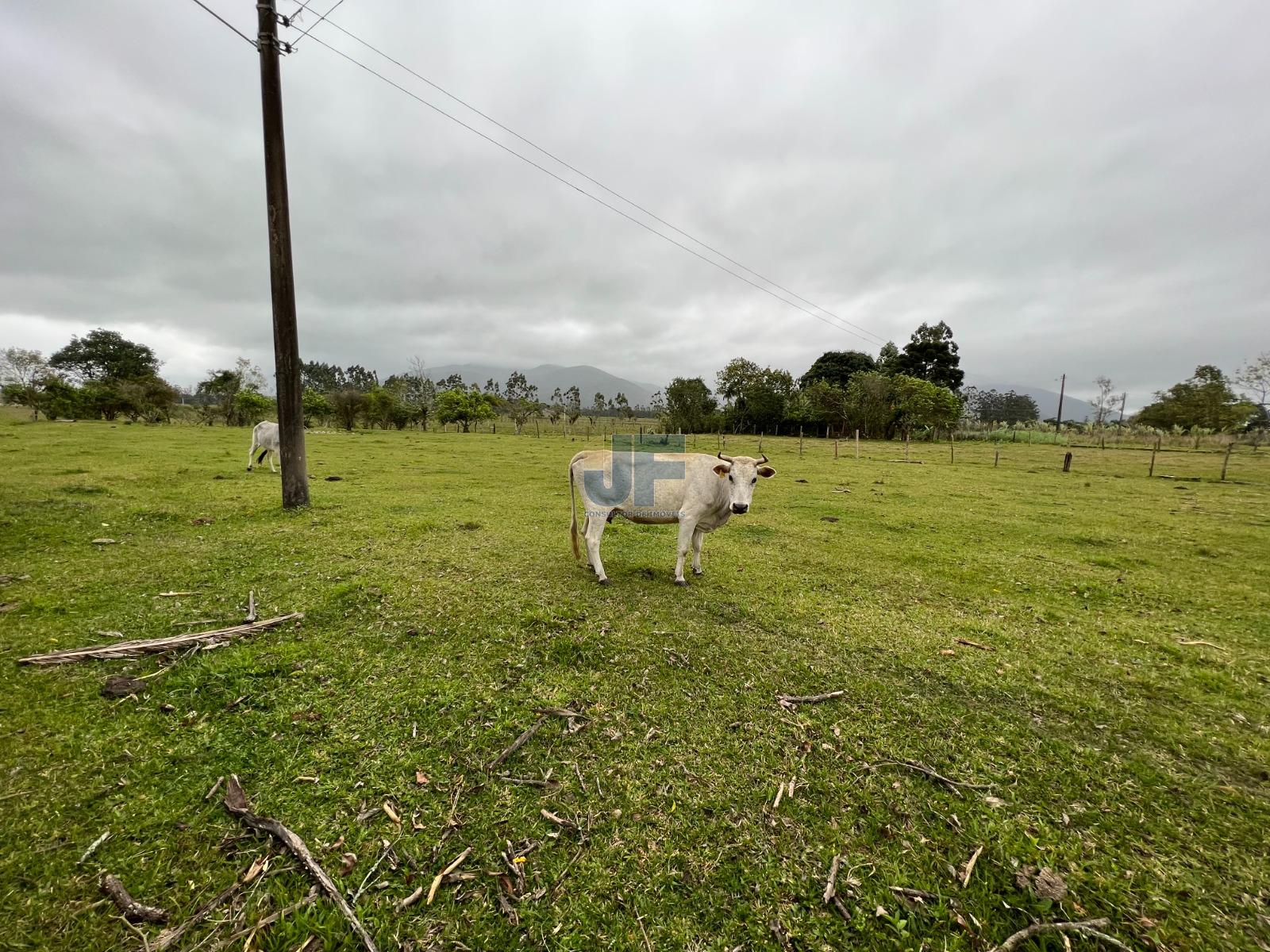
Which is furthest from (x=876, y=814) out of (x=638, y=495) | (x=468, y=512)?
(x=468, y=512)

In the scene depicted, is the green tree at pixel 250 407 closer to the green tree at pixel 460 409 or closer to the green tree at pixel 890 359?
the green tree at pixel 460 409

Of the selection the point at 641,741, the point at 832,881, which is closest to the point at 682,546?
the point at 641,741

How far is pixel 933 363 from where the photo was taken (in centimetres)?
6606

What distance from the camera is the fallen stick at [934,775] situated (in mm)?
2982

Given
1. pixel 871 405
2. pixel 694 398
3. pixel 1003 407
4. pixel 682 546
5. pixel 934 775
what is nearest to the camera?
pixel 934 775

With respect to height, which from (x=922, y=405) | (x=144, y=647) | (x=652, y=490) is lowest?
(x=144, y=647)

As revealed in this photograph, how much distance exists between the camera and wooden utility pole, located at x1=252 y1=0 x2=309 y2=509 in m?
8.11

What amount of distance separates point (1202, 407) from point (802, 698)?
213 feet

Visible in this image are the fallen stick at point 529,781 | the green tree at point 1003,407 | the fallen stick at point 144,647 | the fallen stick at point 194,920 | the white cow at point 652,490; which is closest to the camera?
the fallen stick at point 194,920

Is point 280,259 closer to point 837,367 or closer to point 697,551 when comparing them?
point 697,551

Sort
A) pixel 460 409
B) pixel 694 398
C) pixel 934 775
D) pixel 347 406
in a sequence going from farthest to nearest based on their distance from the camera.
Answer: pixel 694 398 < pixel 460 409 < pixel 347 406 < pixel 934 775

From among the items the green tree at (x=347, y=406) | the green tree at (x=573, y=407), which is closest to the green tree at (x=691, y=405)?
the green tree at (x=573, y=407)

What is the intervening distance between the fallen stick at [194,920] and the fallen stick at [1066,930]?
3437mm

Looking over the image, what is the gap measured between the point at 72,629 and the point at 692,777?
537 centimetres
